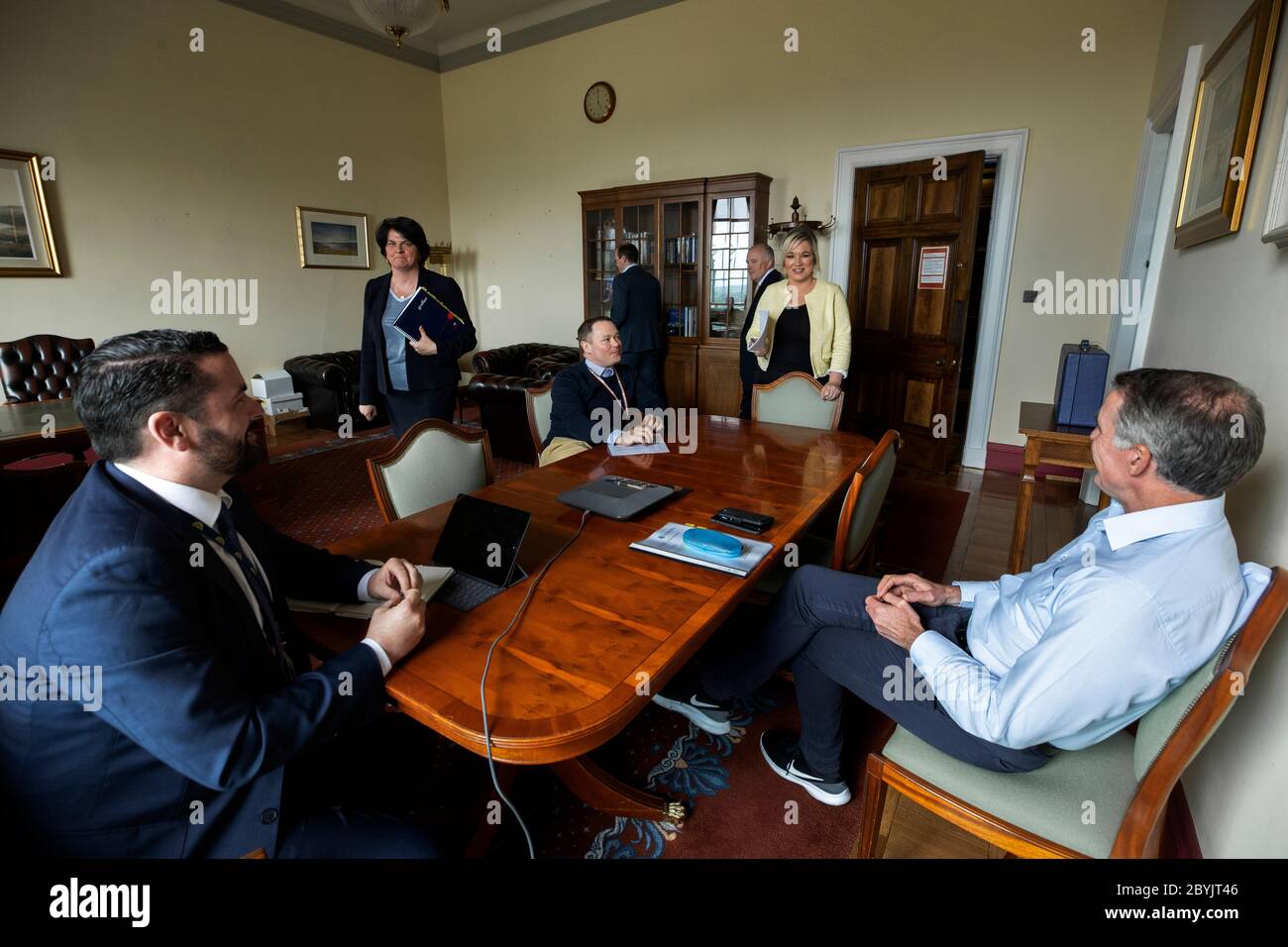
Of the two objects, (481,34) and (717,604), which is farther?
(481,34)

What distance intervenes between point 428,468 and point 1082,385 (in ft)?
8.07

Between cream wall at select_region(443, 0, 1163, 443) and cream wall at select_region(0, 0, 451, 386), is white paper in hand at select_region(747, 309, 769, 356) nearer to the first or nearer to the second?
cream wall at select_region(443, 0, 1163, 443)

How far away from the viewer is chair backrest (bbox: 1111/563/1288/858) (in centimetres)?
88

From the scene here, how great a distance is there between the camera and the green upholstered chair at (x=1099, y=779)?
90cm

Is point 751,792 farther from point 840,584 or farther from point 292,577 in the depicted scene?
point 292,577

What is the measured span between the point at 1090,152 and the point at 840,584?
4.03 meters

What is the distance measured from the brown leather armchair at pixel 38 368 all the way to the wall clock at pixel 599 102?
465 cm

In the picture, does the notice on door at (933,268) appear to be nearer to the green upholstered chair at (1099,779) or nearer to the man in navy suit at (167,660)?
the green upholstered chair at (1099,779)

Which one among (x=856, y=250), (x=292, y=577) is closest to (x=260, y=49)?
(x=856, y=250)

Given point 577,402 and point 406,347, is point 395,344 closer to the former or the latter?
point 406,347

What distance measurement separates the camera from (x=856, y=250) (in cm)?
473

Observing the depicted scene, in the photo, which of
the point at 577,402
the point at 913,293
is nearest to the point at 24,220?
the point at 577,402

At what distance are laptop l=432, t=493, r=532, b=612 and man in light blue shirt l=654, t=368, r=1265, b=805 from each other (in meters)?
0.79

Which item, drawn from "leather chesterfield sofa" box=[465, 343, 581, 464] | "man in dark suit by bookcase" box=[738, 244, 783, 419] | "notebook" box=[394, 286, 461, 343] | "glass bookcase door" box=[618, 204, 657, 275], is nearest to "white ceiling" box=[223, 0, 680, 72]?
"glass bookcase door" box=[618, 204, 657, 275]
